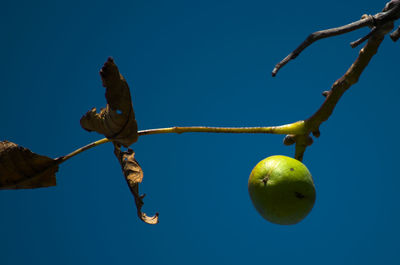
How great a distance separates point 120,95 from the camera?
193cm

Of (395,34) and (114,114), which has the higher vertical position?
(395,34)

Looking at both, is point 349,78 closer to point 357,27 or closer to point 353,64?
point 353,64

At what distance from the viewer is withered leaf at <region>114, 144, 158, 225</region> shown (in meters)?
2.15

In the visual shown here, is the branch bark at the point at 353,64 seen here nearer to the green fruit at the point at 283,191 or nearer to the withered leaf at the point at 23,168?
the green fruit at the point at 283,191

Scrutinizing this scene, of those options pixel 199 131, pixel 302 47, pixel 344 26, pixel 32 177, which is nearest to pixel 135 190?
pixel 199 131

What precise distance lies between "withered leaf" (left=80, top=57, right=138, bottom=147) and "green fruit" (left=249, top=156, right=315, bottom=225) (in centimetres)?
87

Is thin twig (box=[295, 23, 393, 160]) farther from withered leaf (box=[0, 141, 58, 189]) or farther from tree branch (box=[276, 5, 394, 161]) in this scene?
withered leaf (box=[0, 141, 58, 189])

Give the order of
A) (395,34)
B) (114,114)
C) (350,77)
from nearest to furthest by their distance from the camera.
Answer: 1. (114,114)
2. (395,34)
3. (350,77)

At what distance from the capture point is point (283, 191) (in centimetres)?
230

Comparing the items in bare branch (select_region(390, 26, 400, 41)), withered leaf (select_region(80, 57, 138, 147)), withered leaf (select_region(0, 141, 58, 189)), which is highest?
bare branch (select_region(390, 26, 400, 41))

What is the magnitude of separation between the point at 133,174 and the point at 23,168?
74 cm

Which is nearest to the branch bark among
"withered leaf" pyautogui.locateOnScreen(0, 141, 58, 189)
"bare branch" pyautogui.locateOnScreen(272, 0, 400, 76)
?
"bare branch" pyautogui.locateOnScreen(272, 0, 400, 76)

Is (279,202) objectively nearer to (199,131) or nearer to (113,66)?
(199,131)

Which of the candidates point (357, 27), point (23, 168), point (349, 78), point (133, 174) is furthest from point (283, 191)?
point (23, 168)
